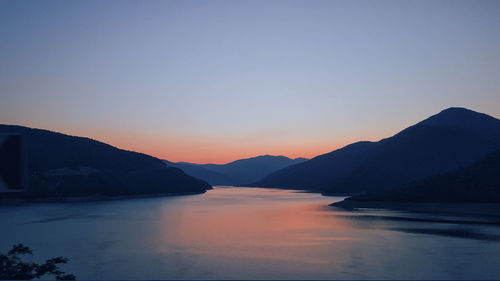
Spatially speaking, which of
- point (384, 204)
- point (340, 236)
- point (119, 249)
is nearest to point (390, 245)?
point (340, 236)

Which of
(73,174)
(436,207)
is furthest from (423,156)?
(73,174)

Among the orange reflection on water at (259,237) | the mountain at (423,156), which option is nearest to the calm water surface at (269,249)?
the orange reflection on water at (259,237)

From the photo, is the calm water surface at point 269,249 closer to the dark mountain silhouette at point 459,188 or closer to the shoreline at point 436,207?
the shoreline at point 436,207

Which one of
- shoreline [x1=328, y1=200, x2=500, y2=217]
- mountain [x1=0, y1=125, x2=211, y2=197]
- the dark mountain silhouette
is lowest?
shoreline [x1=328, y1=200, x2=500, y2=217]

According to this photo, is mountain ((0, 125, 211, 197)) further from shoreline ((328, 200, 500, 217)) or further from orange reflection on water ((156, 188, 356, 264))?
orange reflection on water ((156, 188, 356, 264))

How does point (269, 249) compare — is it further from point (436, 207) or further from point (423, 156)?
point (423, 156)

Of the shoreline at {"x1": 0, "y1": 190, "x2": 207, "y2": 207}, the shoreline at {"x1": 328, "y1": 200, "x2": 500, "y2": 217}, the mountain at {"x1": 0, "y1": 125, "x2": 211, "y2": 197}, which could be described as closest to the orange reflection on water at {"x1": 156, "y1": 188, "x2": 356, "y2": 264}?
the shoreline at {"x1": 328, "y1": 200, "x2": 500, "y2": 217}

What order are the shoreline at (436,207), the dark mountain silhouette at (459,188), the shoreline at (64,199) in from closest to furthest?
the shoreline at (436,207)
the dark mountain silhouette at (459,188)
the shoreline at (64,199)
